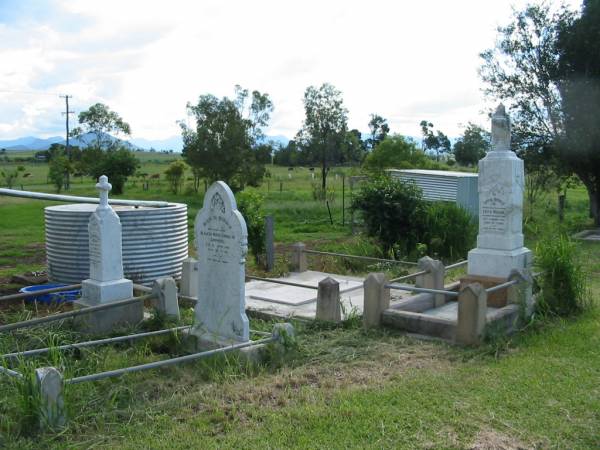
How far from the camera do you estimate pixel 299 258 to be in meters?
12.3

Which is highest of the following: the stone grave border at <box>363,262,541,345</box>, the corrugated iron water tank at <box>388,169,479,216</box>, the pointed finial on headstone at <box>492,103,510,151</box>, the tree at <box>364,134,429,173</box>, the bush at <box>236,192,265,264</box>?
the tree at <box>364,134,429,173</box>

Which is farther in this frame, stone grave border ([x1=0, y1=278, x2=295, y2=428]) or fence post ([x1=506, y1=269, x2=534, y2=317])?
fence post ([x1=506, y1=269, x2=534, y2=317])

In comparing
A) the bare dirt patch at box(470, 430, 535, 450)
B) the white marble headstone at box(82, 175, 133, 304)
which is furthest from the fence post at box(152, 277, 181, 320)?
the bare dirt patch at box(470, 430, 535, 450)

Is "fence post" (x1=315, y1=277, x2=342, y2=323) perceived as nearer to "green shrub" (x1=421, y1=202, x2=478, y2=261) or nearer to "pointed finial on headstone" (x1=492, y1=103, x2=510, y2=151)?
"pointed finial on headstone" (x1=492, y1=103, x2=510, y2=151)

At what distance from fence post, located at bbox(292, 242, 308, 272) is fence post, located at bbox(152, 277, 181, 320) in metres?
4.58

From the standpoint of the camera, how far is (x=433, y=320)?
24.7 feet

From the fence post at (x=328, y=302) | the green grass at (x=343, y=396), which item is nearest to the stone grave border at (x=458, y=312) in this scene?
the green grass at (x=343, y=396)

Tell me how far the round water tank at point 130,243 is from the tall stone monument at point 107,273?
232cm

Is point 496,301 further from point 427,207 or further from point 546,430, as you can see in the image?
point 427,207

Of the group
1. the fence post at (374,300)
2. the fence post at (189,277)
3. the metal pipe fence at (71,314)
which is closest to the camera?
the metal pipe fence at (71,314)

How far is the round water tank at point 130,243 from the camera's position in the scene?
400 inches

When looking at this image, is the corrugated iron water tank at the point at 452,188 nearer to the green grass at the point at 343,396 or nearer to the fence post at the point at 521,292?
the fence post at the point at 521,292

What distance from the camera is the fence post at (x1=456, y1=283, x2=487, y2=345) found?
7082mm

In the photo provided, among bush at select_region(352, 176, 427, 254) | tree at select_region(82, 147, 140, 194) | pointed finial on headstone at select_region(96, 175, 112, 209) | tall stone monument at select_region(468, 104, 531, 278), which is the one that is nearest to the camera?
pointed finial on headstone at select_region(96, 175, 112, 209)
